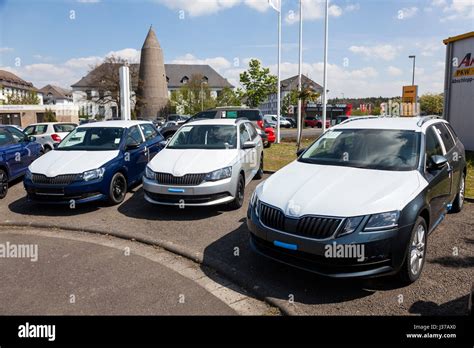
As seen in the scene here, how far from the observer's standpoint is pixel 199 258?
4.89 metres

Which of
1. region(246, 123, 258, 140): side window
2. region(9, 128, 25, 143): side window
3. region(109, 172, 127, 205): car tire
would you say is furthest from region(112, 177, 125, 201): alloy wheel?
region(9, 128, 25, 143): side window

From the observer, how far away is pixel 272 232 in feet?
12.9

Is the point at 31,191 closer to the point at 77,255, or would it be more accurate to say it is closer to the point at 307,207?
the point at 77,255

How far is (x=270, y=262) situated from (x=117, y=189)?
13.6 feet

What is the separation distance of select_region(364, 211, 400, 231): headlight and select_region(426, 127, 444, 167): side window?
1414mm

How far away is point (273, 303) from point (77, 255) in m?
2.93

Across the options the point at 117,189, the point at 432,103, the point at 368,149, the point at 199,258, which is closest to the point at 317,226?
the point at 368,149

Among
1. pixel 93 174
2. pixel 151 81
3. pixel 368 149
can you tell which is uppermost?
pixel 151 81

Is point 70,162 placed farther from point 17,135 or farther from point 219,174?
point 17,135

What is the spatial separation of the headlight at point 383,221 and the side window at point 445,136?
2595 mm

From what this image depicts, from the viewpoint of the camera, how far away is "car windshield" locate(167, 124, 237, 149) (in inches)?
296

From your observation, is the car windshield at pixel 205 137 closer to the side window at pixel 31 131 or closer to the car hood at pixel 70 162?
the car hood at pixel 70 162

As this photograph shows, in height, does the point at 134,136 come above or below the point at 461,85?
below
